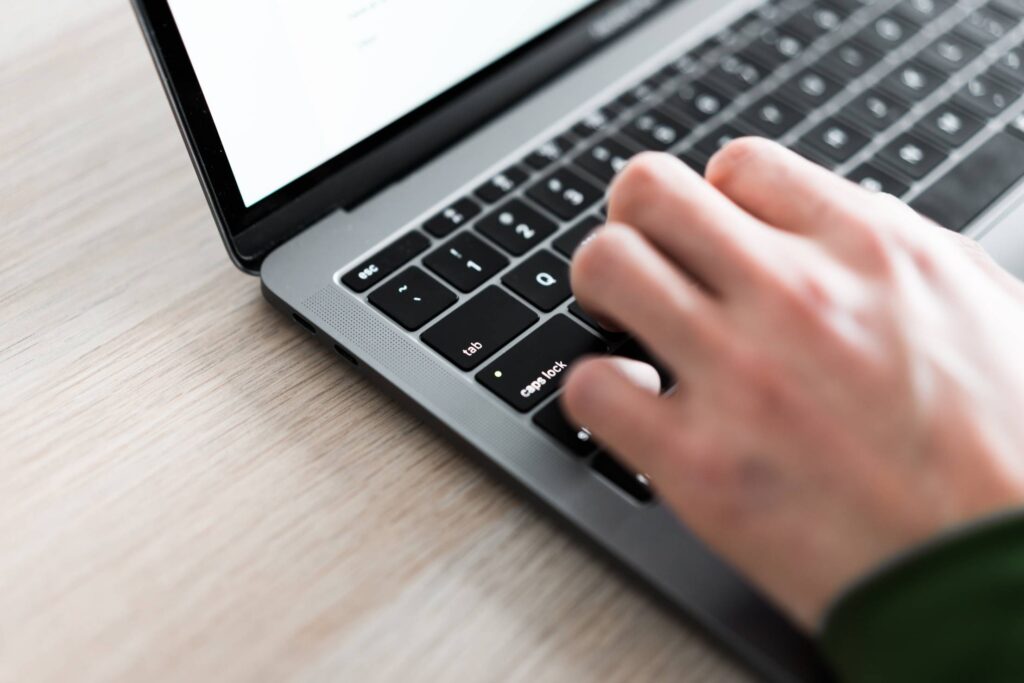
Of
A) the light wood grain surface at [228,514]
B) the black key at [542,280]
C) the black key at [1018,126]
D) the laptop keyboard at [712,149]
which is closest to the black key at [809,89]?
the laptop keyboard at [712,149]

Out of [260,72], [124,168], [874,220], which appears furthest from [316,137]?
[874,220]

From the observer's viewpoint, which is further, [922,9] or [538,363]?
[922,9]

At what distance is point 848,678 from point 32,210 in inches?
19.6

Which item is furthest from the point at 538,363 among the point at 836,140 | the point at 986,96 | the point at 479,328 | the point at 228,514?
the point at 986,96

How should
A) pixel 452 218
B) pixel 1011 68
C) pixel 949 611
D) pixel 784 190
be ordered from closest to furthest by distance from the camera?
pixel 949 611 < pixel 784 190 < pixel 452 218 < pixel 1011 68

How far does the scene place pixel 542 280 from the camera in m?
0.50

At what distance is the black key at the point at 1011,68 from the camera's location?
0.63 metres

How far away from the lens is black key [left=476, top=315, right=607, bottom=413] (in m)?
0.45

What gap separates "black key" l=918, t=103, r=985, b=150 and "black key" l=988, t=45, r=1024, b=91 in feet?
0.16

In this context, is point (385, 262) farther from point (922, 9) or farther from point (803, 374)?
point (922, 9)

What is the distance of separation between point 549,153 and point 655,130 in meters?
0.07

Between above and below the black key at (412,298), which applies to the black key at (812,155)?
below

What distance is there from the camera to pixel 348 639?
40 centimetres

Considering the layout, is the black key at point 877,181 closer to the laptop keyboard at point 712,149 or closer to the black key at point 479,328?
the laptop keyboard at point 712,149
